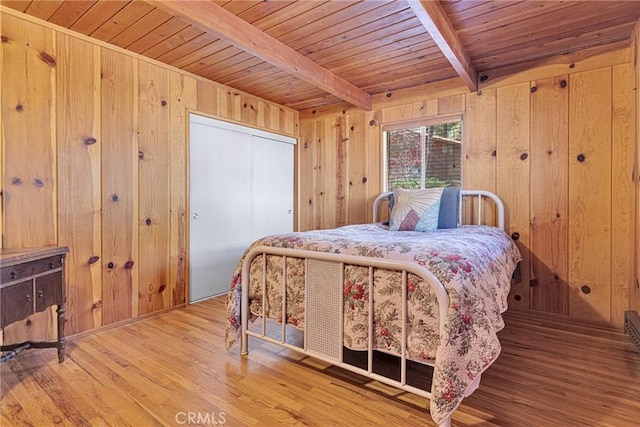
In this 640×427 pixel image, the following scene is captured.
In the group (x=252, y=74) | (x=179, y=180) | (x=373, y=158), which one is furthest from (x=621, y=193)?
(x=179, y=180)

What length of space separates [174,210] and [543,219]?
3059mm

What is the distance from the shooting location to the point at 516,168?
267 centimetres

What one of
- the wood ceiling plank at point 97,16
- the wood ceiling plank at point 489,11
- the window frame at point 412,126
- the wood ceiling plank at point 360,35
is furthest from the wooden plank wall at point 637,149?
the wood ceiling plank at point 97,16

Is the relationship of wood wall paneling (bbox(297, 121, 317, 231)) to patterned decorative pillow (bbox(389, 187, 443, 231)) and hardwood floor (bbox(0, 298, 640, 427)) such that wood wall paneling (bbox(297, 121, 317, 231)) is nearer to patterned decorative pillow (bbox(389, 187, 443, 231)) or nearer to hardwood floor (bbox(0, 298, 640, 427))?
patterned decorative pillow (bbox(389, 187, 443, 231))

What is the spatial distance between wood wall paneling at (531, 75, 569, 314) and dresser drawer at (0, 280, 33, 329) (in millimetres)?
3364

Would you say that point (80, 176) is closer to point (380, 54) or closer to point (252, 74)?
point (252, 74)

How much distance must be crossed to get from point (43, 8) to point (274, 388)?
254cm

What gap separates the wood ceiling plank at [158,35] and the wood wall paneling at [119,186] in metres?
0.14

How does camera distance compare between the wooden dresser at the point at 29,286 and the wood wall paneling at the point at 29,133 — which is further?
the wood wall paneling at the point at 29,133

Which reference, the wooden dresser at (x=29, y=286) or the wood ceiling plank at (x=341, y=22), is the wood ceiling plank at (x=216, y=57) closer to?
the wood ceiling plank at (x=341, y=22)

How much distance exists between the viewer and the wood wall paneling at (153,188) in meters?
2.56

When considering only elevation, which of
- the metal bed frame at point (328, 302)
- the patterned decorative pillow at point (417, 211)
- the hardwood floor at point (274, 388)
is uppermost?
the patterned decorative pillow at point (417, 211)

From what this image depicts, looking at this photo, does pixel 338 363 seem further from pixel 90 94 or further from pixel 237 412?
pixel 90 94

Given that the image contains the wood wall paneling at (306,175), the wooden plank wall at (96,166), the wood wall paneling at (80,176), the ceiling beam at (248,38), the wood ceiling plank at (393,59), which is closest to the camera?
the ceiling beam at (248,38)
